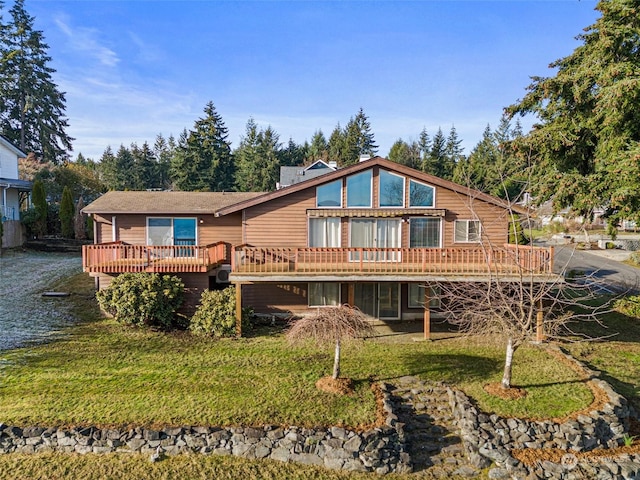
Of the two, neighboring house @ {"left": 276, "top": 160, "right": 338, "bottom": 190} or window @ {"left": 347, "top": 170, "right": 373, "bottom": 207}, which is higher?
neighboring house @ {"left": 276, "top": 160, "right": 338, "bottom": 190}

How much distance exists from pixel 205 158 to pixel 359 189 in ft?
128

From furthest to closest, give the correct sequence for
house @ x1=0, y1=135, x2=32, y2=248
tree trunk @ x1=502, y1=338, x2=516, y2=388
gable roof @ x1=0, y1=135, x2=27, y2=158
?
gable roof @ x1=0, y1=135, x2=27, y2=158 → house @ x1=0, y1=135, x2=32, y2=248 → tree trunk @ x1=502, y1=338, x2=516, y2=388

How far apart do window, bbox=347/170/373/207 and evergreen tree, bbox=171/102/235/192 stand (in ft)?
122

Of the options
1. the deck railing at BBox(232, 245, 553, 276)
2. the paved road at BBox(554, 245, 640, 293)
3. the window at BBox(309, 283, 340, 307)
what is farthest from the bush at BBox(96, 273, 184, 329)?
the paved road at BBox(554, 245, 640, 293)

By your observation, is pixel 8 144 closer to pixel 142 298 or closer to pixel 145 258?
pixel 145 258

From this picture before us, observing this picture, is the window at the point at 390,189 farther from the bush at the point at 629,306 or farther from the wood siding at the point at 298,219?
the bush at the point at 629,306

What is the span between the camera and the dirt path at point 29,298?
12570 mm

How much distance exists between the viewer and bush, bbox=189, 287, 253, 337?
42.5ft

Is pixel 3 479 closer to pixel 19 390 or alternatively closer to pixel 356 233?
pixel 19 390

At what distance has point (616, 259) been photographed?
2930 cm

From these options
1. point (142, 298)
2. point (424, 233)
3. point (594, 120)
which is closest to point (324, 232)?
point (424, 233)

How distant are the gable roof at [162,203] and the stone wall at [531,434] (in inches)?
449

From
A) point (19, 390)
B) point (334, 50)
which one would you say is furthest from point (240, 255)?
point (334, 50)

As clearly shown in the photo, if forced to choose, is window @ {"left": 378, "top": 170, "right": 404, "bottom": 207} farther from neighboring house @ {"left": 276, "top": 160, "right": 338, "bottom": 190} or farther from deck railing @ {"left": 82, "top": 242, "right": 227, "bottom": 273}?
neighboring house @ {"left": 276, "top": 160, "right": 338, "bottom": 190}
